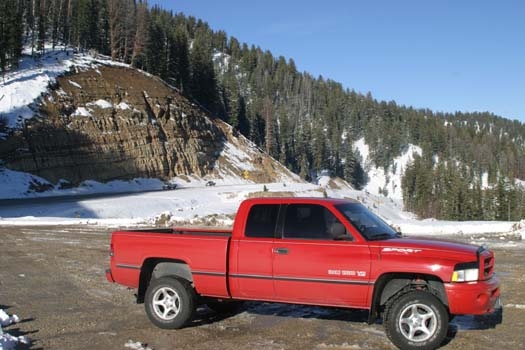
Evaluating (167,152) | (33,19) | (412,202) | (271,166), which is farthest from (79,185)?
(412,202)

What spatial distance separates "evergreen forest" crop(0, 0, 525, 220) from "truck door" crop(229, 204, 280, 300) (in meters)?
61.4

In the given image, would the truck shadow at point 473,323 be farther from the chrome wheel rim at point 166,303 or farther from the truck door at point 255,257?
the chrome wheel rim at point 166,303

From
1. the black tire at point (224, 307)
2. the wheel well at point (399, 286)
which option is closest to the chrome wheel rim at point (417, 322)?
the wheel well at point (399, 286)

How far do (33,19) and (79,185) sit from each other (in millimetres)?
43377

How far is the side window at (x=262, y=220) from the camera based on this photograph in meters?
7.34

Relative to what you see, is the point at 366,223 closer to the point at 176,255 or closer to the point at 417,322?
the point at 417,322

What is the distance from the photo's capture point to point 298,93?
538ft

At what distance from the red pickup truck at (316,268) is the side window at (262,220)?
0.01 meters

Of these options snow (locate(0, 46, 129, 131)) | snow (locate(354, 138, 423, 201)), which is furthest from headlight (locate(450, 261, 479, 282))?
snow (locate(354, 138, 423, 201))

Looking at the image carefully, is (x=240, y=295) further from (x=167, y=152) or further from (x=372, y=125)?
(x=372, y=125)

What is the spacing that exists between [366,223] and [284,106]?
139 m

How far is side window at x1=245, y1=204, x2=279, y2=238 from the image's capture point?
24.1 ft

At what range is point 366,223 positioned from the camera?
7156 mm

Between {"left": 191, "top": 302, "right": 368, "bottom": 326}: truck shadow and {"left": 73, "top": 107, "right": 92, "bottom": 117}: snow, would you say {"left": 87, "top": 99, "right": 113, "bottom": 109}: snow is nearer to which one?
{"left": 73, "top": 107, "right": 92, "bottom": 117}: snow
